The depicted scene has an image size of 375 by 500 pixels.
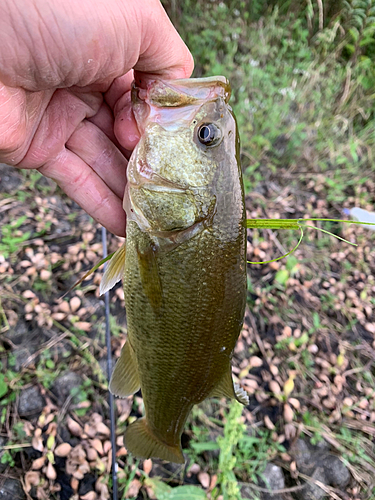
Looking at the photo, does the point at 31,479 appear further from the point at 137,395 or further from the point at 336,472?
the point at 336,472

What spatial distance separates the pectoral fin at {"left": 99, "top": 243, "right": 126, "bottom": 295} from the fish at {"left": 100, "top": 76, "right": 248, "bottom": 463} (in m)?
0.08

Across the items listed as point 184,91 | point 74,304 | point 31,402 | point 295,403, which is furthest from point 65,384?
point 184,91

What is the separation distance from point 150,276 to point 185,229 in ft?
0.87

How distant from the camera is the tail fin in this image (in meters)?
1.83

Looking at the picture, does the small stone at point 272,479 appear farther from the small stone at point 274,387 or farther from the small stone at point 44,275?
the small stone at point 44,275

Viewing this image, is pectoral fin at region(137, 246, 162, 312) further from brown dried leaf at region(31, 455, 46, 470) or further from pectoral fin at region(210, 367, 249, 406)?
brown dried leaf at region(31, 455, 46, 470)

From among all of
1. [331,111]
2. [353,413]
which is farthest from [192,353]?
[331,111]

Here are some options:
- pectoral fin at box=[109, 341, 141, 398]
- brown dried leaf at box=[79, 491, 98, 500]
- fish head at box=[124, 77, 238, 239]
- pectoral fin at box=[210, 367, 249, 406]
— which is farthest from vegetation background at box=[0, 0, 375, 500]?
A: fish head at box=[124, 77, 238, 239]

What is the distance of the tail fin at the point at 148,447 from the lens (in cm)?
183

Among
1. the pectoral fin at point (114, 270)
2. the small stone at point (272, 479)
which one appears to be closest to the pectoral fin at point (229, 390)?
the pectoral fin at point (114, 270)

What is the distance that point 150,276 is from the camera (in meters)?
1.52

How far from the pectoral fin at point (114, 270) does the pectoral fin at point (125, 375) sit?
0.34m

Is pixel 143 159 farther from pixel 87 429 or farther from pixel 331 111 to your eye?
pixel 331 111

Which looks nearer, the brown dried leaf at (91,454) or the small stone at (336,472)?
the brown dried leaf at (91,454)
